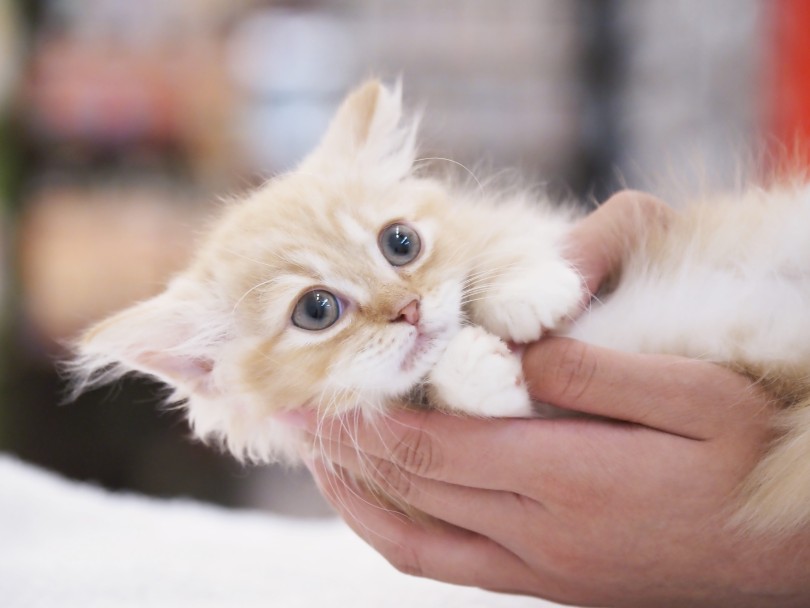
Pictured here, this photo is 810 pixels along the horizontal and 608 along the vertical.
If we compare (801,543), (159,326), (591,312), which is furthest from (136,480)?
(801,543)

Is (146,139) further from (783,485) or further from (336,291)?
(783,485)

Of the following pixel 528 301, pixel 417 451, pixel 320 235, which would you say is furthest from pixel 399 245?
pixel 417 451

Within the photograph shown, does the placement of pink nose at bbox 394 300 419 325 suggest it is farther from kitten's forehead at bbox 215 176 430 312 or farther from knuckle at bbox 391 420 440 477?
knuckle at bbox 391 420 440 477

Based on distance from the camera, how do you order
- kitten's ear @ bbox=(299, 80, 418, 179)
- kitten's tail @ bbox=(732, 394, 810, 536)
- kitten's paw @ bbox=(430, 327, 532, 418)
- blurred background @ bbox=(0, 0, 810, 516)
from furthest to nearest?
blurred background @ bbox=(0, 0, 810, 516) < kitten's ear @ bbox=(299, 80, 418, 179) < kitten's paw @ bbox=(430, 327, 532, 418) < kitten's tail @ bbox=(732, 394, 810, 536)

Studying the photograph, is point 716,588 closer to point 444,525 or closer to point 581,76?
point 444,525

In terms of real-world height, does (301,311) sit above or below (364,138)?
below

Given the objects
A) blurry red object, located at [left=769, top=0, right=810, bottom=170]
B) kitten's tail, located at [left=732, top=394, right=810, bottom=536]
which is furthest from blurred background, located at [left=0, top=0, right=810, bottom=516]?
kitten's tail, located at [left=732, top=394, right=810, bottom=536]

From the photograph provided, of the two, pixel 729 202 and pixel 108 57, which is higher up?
pixel 729 202
